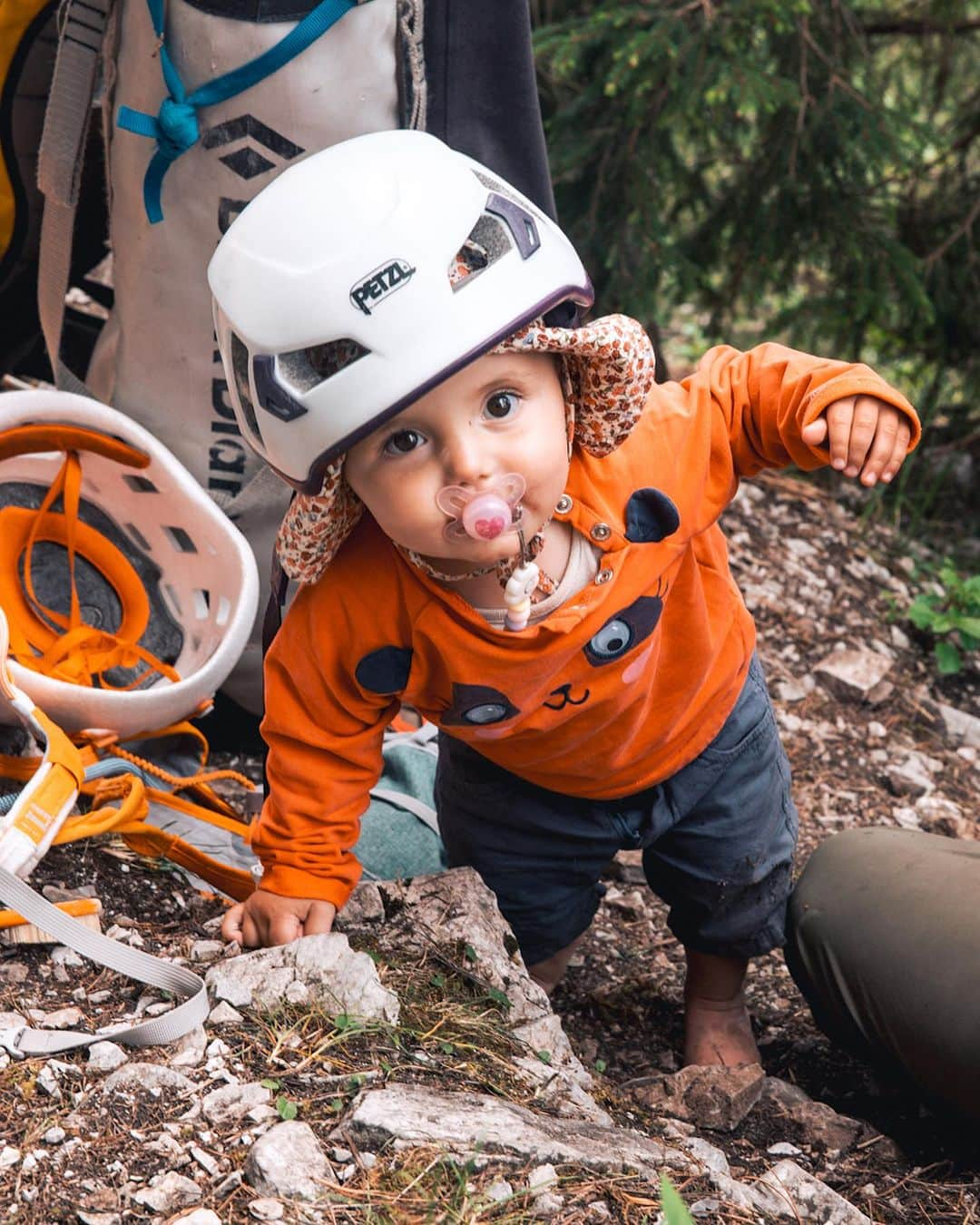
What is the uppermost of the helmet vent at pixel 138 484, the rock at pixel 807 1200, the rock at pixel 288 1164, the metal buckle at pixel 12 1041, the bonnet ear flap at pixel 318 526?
the bonnet ear flap at pixel 318 526

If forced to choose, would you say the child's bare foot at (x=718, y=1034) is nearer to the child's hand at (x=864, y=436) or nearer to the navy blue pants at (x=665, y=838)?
the navy blue pants at (x=665, y=838)

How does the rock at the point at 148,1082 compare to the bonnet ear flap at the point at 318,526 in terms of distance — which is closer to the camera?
the rock at the point at 148,1082

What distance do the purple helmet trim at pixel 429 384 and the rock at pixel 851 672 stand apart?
6.78 ft

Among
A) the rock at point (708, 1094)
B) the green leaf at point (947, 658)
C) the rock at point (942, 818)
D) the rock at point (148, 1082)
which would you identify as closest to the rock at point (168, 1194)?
the rock at point (148, 1082)

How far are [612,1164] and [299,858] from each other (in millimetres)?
658

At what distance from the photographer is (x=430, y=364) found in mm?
1567

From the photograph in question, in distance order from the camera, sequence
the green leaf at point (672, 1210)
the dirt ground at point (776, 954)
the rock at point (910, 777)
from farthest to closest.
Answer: the rock at point (910, 777) < the dirt ground at point (776, 954) < the green leaf at point (672, 1210)

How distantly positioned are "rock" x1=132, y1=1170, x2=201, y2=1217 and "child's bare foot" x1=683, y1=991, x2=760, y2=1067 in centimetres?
114

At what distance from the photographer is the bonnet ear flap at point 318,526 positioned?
5.83 ft

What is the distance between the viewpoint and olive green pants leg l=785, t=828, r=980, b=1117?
2.01m

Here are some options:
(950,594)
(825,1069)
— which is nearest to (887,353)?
(950,594)

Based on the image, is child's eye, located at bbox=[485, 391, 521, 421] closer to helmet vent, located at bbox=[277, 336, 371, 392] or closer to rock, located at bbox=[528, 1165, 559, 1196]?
helmet vent, located at bbox=[277, 336, 371, 392]

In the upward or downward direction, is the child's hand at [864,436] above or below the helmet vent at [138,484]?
above

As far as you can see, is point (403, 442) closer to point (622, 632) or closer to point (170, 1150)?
point (622, 632)
